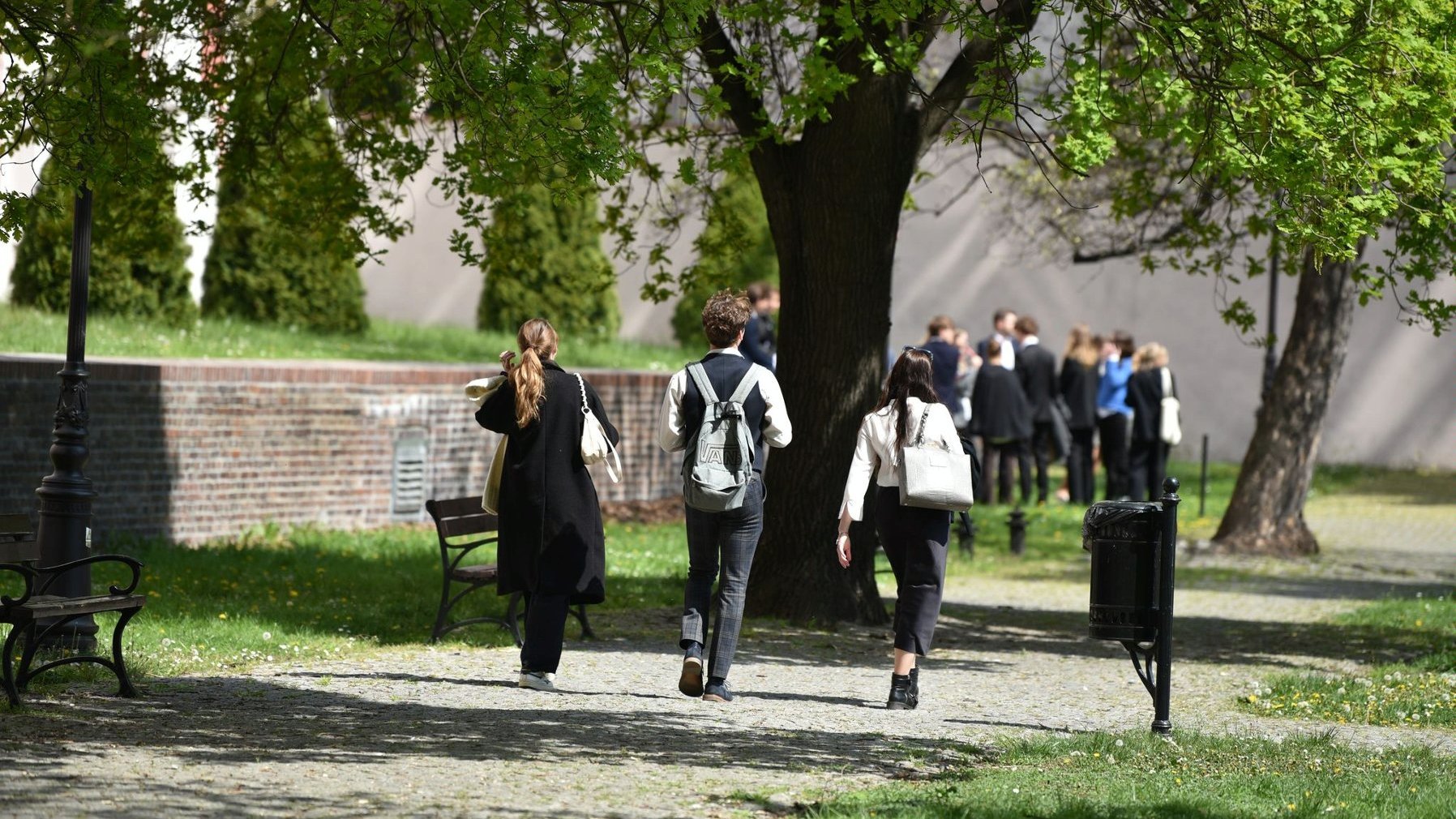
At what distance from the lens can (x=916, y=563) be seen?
880 centimetres

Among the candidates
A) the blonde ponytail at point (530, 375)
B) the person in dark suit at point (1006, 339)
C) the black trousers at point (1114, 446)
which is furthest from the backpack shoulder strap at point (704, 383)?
the black trousers at point (1114, 446)

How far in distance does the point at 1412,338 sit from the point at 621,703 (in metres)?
20.4

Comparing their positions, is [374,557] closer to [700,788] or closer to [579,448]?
[579,448]

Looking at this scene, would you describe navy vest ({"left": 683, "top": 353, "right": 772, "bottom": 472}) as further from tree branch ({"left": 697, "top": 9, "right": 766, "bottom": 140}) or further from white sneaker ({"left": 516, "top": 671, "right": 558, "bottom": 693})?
tree branch ({"left": 697, "top": 9, "right": 766, "bottom": 140})

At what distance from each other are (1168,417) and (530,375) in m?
11.3

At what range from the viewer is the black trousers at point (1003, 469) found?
65.0 feet

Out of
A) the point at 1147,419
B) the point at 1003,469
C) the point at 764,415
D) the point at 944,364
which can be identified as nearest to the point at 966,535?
the point at 944,364

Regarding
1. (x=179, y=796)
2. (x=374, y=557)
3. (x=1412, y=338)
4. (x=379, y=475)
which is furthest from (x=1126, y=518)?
(x=1412, y=338)

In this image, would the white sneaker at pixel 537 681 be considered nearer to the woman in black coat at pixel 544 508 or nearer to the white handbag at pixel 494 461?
the woman in black coat at pixel 544 508

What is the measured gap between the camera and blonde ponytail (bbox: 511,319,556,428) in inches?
345

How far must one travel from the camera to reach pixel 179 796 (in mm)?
6129

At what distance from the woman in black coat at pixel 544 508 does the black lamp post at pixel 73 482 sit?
1.93 m

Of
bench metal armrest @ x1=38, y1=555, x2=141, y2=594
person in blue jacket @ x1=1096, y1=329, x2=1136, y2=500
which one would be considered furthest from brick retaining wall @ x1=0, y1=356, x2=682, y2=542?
person in blue jacket @ x1=1096, y1=329, x2=1136, y2=500

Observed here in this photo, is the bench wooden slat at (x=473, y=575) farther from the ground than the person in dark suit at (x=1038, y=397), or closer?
closer
